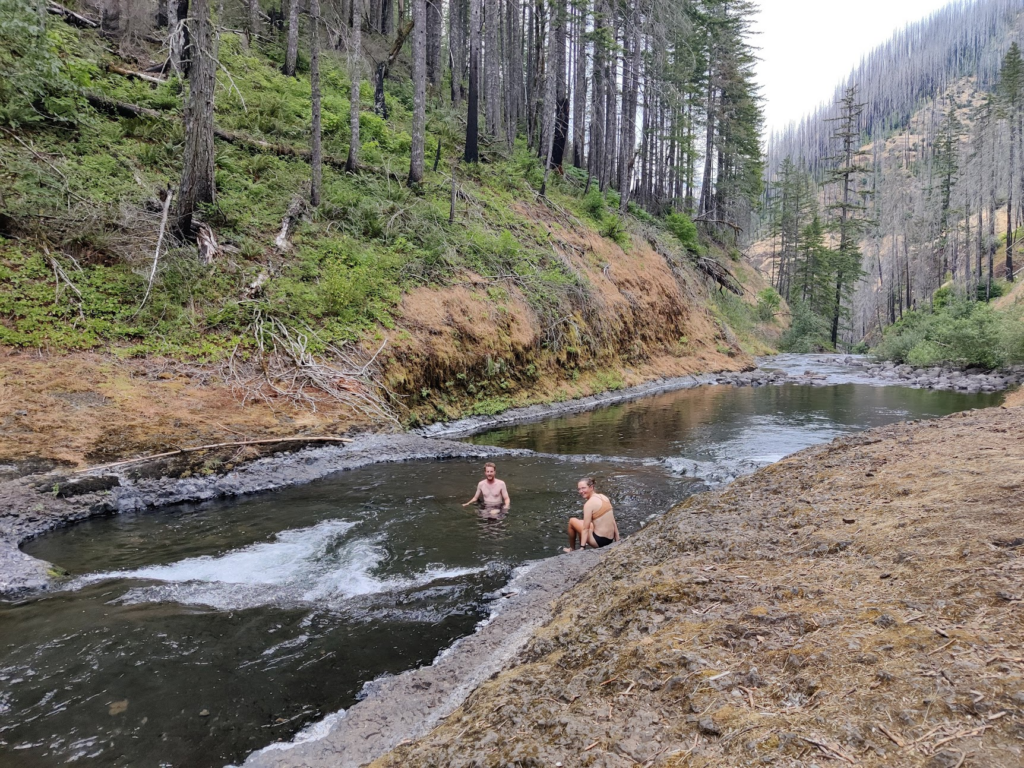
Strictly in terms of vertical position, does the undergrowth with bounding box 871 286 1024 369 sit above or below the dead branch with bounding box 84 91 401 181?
below

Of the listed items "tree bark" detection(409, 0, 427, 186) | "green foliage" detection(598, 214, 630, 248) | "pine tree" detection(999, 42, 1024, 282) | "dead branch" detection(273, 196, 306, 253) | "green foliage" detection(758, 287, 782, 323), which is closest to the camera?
"dead branch" detection(273, 196, 306, 253)

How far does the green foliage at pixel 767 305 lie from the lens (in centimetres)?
4122

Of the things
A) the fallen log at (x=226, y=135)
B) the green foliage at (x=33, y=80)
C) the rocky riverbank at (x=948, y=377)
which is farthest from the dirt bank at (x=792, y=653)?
the rocky riverbank at (x=948, y=377)

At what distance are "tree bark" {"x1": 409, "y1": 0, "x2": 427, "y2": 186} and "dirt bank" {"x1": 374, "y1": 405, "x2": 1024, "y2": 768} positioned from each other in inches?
651

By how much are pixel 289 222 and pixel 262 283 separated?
108 inches

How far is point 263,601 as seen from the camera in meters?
5.58

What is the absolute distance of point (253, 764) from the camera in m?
3.47

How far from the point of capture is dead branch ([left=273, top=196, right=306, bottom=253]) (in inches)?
549

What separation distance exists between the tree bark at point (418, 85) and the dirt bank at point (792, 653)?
16.5m

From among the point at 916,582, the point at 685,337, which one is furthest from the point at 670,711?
the point at 685,337

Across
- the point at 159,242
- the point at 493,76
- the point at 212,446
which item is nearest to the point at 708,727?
the point at 212,446

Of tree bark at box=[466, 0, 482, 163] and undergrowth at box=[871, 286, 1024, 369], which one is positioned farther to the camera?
undergrowth at box=[871, 286, 1024, 369]

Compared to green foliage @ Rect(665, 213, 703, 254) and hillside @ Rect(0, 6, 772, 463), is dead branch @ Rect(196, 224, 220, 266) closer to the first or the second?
hillside @ Rect(0, 6, 772, 463)

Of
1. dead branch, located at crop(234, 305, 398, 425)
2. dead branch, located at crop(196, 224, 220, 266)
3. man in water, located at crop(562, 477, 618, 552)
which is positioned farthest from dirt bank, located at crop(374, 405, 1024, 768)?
dead branch, located at crop(196, 224, 220, 266)
